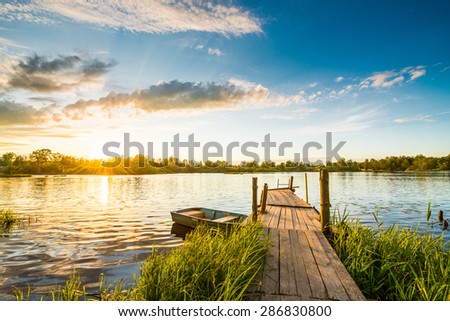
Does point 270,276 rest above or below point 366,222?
above

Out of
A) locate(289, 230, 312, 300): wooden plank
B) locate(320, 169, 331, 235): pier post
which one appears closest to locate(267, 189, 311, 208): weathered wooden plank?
locate(320, 169, 331, 235): pier post

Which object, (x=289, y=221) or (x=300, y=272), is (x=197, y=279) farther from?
(x=289, y=221)

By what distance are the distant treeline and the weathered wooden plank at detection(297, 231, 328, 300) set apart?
106 m

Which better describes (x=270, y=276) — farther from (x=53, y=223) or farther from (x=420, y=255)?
(x=53, y=223)

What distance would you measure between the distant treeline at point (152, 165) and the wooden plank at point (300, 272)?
106 metres

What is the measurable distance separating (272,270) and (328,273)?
3.67 ft

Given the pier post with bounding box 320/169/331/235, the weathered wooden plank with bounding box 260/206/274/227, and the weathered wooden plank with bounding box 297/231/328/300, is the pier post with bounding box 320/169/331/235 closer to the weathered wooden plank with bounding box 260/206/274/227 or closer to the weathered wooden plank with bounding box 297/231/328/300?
the weathered wooden plank with bounding box 297/231/328/300

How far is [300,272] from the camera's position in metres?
5.43

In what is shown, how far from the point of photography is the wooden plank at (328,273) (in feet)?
14.8

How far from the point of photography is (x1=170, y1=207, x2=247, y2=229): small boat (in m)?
14.4

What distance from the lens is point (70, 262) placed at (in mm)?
11008

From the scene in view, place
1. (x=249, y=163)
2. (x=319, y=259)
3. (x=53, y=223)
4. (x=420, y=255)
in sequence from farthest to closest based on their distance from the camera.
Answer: (x=249, y=163) < (x=53, y=223) < (x=420, y=255) < (x=319, y=259)
